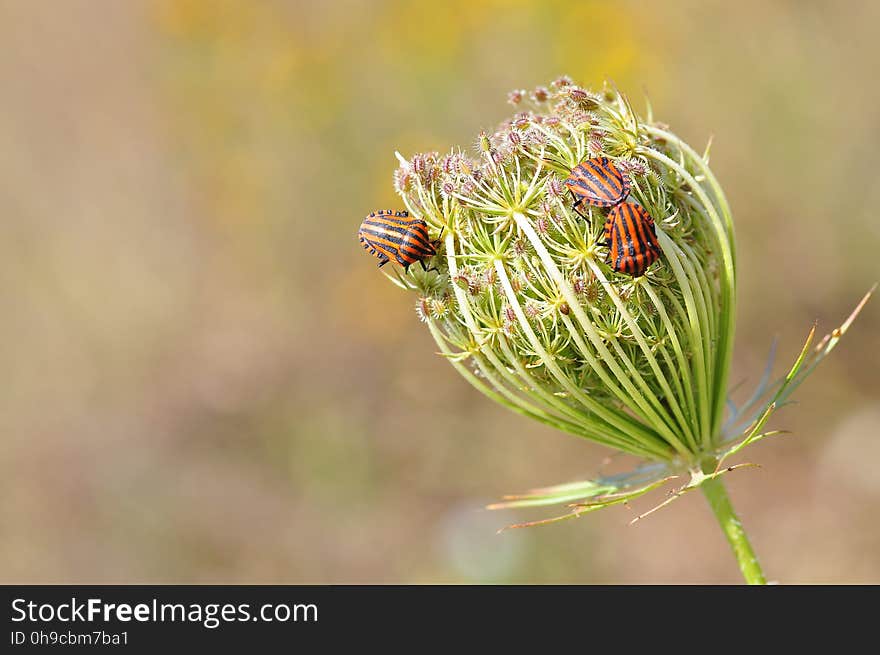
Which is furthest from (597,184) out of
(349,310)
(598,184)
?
(349,310)

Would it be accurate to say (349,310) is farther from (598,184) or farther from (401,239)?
(598,184)

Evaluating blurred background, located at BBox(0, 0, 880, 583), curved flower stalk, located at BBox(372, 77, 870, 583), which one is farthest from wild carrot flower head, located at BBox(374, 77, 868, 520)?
blurred background, located at BBox(0, 0, 880, 583)

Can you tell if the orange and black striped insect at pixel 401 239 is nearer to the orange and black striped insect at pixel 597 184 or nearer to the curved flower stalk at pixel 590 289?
the curved flower stalk at pixel 590 289

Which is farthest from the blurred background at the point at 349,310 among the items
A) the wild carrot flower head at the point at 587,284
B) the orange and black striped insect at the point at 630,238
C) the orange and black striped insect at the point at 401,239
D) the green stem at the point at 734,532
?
the orange and black striped insect at the point at 630,238

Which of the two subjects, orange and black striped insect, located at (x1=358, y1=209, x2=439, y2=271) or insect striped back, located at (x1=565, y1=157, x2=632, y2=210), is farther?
orange and black striped insect, located at (x1=358, y1=209, x2=439, y2=271)

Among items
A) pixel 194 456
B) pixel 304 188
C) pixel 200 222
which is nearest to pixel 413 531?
pixel 194 456

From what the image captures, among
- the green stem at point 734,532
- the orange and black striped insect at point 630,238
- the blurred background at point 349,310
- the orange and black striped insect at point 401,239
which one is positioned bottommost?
the green stem at point 734,532

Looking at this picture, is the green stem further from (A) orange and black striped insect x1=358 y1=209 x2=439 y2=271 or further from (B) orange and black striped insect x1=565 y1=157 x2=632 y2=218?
(A) orange and black striped insect x1=358 y1=209 x2=439 y2=271
